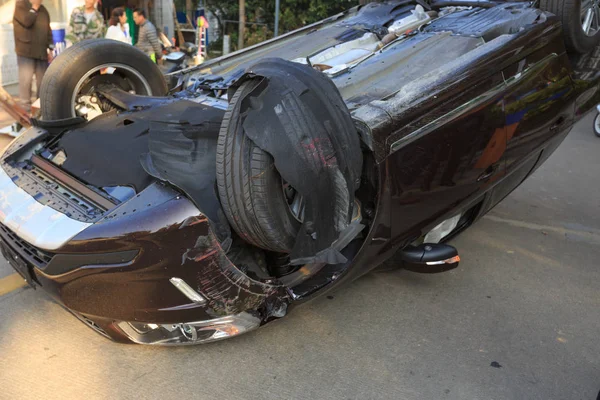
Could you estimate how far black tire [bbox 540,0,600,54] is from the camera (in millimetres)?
3461

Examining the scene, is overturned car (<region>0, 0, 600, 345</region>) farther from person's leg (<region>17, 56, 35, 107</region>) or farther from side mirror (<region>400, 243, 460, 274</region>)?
person's leg (<region>17, 56, 35, 107</region>)

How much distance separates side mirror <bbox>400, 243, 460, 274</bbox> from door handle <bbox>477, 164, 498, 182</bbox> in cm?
48

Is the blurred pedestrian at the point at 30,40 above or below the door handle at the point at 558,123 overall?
above

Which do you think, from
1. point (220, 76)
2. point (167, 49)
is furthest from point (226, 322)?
point (167, 49)

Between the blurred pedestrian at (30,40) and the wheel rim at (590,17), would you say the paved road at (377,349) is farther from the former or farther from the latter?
the blurred pedestrian at (30,40)

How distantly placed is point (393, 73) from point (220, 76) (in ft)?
4.09

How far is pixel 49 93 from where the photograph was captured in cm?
341

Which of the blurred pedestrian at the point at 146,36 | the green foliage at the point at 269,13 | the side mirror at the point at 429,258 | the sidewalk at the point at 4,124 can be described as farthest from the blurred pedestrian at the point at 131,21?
the side mirror at the point at 429,258

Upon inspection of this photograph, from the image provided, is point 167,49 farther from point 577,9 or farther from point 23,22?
point 577,9

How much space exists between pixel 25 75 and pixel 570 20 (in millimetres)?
6402

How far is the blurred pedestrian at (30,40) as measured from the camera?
6.71 metres

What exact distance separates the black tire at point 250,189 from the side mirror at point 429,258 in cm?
84

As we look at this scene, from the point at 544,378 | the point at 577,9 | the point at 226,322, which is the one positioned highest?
the point at 577,9

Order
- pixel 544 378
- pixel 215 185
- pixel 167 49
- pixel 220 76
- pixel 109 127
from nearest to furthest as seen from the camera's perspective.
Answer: pixel 215 185, pixel 544 378, pixel 109 127, pixel 220 76, pixel 167 49
